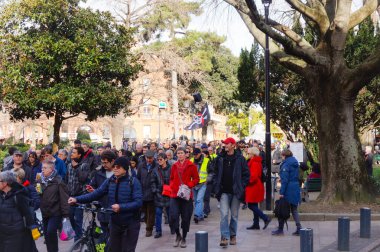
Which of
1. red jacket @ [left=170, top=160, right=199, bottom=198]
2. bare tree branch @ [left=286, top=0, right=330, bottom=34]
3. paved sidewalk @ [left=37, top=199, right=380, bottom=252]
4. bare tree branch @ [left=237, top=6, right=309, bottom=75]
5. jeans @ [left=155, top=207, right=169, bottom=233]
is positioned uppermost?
bare tree branch @ [left=286, top=0, right=330, bottom=34]

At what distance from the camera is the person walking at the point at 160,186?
38.2ft

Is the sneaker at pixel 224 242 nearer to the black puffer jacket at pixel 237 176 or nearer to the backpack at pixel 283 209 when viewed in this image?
the black puffer jacket at pixel 237 176

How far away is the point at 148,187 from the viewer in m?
12.0

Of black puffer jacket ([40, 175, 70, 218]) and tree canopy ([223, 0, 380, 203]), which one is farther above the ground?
tree canopy ([223, 0, 380, 203])

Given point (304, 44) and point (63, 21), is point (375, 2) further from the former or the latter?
point (63, 21)

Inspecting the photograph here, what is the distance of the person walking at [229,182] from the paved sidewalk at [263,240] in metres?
0.48

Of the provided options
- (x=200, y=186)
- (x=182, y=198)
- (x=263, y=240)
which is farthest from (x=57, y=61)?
(x=263, y=240)

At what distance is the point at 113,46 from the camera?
2217cm

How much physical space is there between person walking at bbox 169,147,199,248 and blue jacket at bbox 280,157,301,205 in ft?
5.55

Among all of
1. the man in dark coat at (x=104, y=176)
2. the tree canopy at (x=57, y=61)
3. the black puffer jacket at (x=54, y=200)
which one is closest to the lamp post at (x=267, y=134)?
the man in dark coat at (x=104, y=176)

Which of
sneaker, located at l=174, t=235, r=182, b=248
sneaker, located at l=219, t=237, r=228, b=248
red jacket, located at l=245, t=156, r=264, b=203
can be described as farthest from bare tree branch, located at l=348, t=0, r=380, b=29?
sneaker, located at l=174, t=235, r=182, b=248

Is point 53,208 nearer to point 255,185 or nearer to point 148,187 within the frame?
point 148,187

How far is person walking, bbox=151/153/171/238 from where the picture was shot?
11633 mm

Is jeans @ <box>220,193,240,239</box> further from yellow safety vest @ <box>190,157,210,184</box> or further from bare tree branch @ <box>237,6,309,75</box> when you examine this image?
bare tree branch @ <box>237,6,309,75</box>
